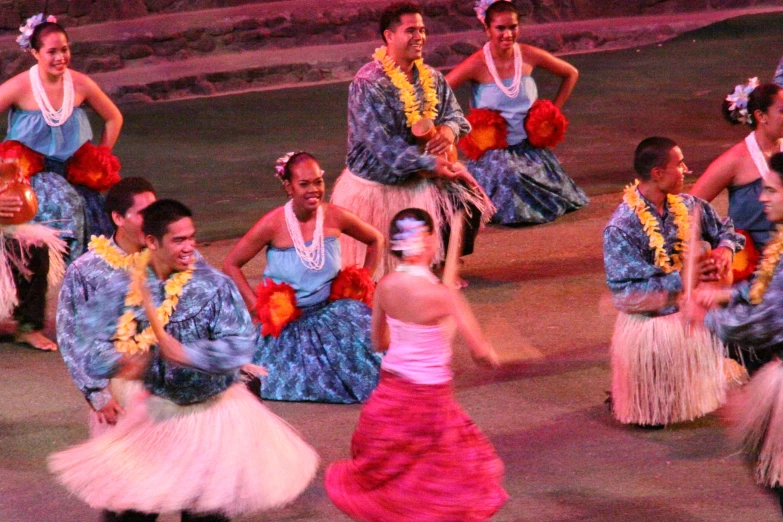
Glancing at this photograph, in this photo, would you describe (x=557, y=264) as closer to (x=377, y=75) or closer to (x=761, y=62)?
(x=377, y=75)

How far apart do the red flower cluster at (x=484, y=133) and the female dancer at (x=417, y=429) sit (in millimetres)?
4078

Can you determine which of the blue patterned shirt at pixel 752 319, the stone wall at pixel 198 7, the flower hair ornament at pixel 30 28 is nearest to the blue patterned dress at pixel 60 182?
the flower hair ornament at pixel 30 28

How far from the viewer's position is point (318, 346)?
5.29m

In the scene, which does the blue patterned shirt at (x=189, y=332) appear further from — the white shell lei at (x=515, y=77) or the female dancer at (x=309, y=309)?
the white shell lei at (x=515, y=77)

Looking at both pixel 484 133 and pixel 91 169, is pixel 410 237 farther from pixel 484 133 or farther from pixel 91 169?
pixel 484 133

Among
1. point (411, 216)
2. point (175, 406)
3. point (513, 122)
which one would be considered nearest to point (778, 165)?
point (411, 216)

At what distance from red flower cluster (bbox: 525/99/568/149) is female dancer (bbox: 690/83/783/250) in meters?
2.74

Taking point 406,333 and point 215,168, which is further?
point 215,168

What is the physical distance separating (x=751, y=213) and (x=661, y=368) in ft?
2.53

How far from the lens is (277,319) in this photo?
17.0ft

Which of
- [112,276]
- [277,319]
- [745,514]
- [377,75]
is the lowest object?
[745,514]

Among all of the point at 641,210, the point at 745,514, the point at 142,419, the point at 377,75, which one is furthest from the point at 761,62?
the point at 142,419

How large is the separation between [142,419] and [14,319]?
253 centimetres

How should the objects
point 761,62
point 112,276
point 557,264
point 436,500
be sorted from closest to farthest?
point 436,500 < point 112,276 < point 557,264 < point 761,62
